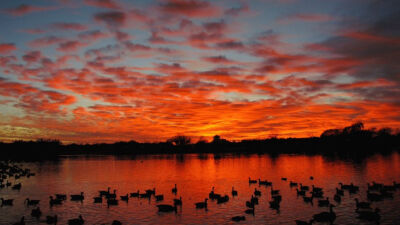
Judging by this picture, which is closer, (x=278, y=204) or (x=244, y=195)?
(x=278, y=204)

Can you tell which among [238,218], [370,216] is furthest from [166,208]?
[370,216]

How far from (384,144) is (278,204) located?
566ft

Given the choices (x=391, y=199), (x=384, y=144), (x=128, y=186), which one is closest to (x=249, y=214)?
(x=391, y=199)

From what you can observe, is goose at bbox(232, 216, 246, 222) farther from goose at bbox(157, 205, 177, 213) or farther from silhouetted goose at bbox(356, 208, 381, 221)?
silhouetted goose at bbox(356, 208, 381, 221)

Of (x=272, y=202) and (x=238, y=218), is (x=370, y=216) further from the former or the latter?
(x=238, y=218)

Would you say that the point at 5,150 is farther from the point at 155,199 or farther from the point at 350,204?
the point at 350,204

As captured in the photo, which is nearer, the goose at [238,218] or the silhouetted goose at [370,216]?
the silhouetted goose at [370,216]

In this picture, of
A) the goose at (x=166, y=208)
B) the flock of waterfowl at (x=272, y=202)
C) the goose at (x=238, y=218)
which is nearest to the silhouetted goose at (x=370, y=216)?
the flock of waterfowl at (x=272, y=202)

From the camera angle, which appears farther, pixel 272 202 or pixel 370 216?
pixel 272 202

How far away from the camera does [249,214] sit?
27719mm

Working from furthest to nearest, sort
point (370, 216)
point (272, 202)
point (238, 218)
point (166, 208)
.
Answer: point (272, 202)
point (166, 208)
point (238, 218)
point (370, 216)

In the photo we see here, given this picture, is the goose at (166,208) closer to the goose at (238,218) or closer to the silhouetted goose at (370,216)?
the goose at (238,218)

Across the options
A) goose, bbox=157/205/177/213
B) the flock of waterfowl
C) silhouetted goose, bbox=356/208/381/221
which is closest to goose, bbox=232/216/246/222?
the flock of waterfowl

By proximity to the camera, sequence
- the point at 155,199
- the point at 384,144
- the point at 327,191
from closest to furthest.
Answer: the point at 155,199 < the point at 327,191 < the point at 384,144
